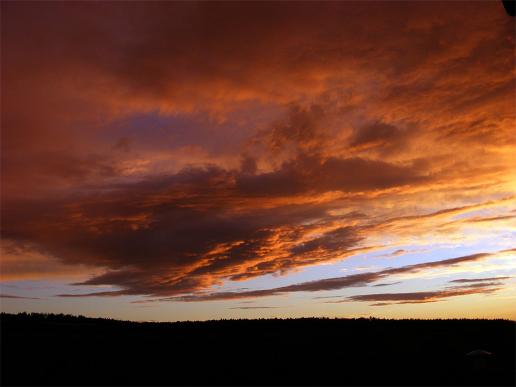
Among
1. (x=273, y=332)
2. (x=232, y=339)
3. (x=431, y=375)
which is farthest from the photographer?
(x=273, y=332)

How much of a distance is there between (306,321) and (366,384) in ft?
63.1

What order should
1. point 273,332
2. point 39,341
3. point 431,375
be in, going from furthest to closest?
point 273,332, point 39,341, point 431,375

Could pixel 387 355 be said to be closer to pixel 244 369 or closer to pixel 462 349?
pixel 462 349

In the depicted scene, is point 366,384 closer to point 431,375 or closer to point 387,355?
point 431,375

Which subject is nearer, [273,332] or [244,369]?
[244,369]

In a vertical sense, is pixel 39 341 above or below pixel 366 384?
above

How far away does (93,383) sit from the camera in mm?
21359

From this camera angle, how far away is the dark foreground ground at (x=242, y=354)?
901 inches

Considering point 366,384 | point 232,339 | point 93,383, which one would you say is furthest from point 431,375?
point 93,383

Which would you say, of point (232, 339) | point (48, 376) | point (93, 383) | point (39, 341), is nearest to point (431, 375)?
point (232, 339)

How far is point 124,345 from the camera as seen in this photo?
2800 cm

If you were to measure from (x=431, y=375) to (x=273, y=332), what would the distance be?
1313cm

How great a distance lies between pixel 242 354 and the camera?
27.5m

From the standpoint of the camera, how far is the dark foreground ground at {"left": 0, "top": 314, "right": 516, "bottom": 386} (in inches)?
901
